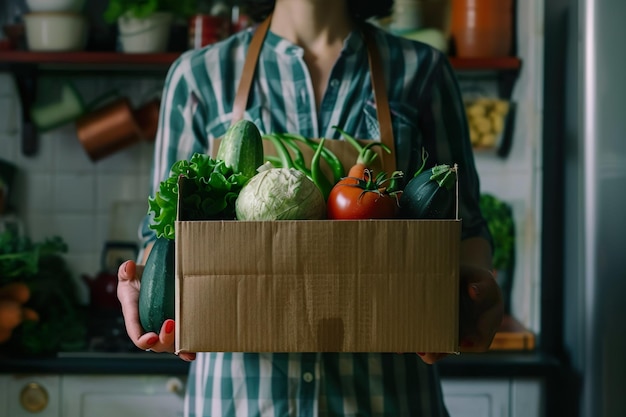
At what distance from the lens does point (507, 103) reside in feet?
7.69

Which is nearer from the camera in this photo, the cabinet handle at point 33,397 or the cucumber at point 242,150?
the cucumber at point 242,150

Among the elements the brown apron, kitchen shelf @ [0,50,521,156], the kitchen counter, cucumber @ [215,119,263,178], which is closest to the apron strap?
the brown apron

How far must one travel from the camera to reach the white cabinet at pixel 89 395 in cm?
200

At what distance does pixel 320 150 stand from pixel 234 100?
24cm

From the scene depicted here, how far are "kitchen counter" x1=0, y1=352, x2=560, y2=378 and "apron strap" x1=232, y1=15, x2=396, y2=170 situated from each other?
0.88 metres

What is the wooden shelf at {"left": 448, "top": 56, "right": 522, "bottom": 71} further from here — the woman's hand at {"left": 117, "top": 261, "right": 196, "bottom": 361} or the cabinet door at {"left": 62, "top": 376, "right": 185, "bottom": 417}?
the woman's hand at {"left": 117, "top": 261, "right": 196, "bottom": 361}

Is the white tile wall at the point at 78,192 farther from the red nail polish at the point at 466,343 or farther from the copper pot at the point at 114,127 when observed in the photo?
the red nail polish at the point at 466,343

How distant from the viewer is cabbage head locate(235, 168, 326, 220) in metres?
0.86

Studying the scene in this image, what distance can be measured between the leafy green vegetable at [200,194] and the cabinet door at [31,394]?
1187 mm

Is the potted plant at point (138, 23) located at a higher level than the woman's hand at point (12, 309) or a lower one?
higher

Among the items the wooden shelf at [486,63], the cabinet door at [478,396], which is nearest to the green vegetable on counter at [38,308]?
the cabinet door at [478,396]

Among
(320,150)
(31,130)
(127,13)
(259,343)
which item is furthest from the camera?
(31,130)

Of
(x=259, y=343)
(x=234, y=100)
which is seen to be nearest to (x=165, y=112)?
(x=234, y=100)

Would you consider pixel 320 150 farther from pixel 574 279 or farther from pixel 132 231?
pixel 132 231
